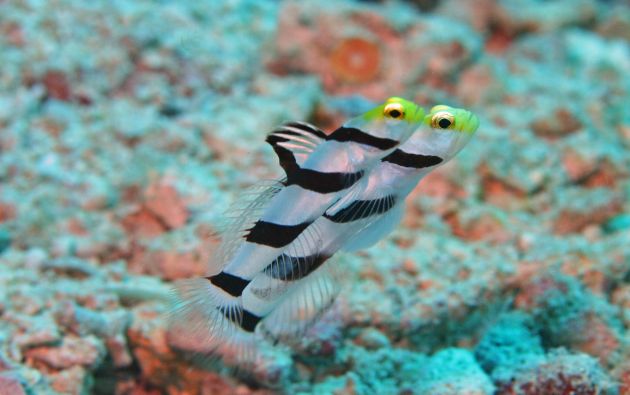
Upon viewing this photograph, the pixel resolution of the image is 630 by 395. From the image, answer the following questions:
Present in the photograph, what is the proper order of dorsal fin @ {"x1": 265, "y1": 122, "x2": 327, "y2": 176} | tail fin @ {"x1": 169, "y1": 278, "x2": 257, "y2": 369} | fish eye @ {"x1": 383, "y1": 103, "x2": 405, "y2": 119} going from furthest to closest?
tail fin @ {"x1": 169, "y1": 278, "x2": 257, "y2": 369}
dorsal fin @ {"x1": 265, "y1": 122, "x2": 327, "y2": 176}
fish eye @ {"x1": 383, "y1": 103, "x2": 405, "y2": 119}

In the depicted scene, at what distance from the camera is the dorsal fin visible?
5.55ft

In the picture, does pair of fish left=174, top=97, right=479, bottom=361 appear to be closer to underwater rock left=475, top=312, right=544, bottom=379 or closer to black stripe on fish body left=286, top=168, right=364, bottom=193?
black stripe on fish body left=286, top=168, right=364, bottom=193

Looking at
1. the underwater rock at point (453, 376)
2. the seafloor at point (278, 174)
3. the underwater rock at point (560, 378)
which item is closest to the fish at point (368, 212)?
the seafloor at point (278, 174)

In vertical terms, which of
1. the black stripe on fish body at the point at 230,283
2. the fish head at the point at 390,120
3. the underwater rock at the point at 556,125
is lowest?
the black stripe on fish body at the point at 230,283

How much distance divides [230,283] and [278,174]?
1.85m

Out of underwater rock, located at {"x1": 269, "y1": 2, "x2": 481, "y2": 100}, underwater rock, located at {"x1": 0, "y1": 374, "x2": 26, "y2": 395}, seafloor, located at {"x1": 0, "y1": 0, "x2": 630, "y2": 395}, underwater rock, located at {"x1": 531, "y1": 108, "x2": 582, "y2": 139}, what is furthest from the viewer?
underwater rock, located at {"x1": 269, "y1": 2, "x2": 481, "y2": 100}

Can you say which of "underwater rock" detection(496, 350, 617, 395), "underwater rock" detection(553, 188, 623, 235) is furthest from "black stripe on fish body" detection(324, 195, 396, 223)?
"underwater rock" detection(553, 188, 623, 235)

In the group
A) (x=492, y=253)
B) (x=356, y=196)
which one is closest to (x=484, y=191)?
(x=492, y=253)

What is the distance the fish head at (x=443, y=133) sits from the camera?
168cm

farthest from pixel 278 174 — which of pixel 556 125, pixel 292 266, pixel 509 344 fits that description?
pixel 556 125

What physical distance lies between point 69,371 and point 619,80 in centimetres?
549

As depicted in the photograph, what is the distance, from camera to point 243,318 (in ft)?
6.35

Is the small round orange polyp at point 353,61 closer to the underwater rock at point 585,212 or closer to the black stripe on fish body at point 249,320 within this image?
the underwater rock at point 585,212

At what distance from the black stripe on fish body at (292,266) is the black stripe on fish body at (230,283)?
8 cm
